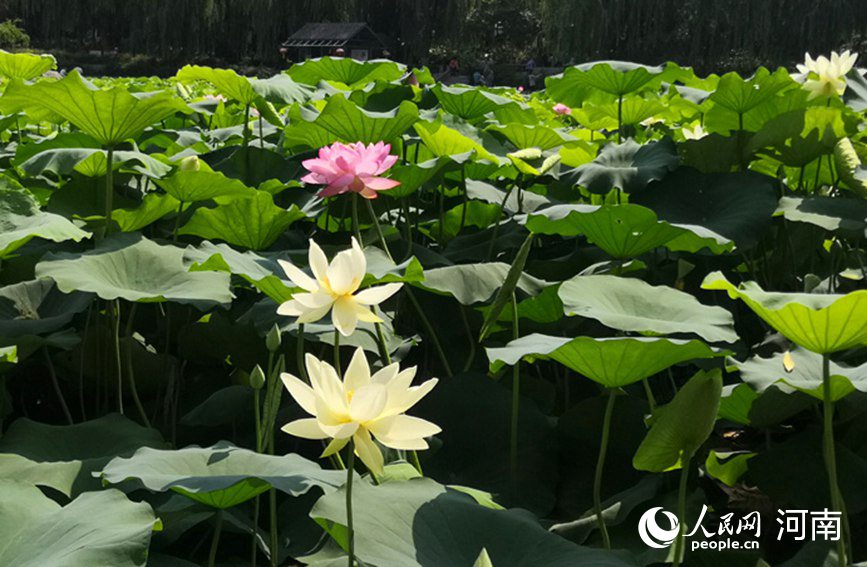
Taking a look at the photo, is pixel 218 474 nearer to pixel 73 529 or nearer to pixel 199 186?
pixel 73 529

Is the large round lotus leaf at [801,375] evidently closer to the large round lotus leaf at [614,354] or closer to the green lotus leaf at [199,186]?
the large round lotus leaf at [614,354]

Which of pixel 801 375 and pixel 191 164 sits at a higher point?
pixel 191 164

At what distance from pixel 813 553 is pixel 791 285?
762 mm

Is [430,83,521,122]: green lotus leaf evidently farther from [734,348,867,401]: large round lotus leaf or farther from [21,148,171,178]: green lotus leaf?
[734,348,867,401]: large round lotus leaf

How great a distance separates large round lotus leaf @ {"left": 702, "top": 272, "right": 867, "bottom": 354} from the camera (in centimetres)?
86

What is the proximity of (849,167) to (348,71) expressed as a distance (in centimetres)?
160

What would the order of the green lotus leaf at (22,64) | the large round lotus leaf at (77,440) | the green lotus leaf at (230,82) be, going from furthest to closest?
1. the green lotus leaf at (22,64)
2. the green lotus leaf at (230,82)
3. the large round lotus leaf at (77,440)

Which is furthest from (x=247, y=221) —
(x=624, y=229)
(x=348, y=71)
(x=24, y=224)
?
(x=348, y=71)

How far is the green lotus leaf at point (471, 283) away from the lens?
1.32 m

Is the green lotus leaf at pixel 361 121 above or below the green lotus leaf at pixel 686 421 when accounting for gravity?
above

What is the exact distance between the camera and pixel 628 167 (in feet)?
5.57

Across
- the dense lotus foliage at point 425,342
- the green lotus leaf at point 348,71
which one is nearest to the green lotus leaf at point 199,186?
the dense lotus foliage at point 425,342

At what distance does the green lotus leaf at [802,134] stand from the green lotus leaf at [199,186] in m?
0.85

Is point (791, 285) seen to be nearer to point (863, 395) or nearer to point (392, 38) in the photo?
point (863, 395)
